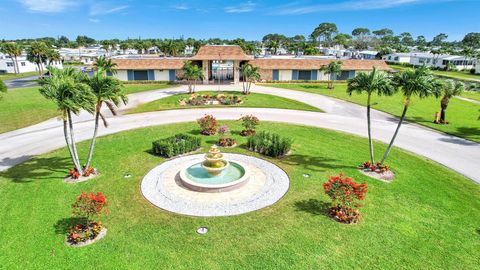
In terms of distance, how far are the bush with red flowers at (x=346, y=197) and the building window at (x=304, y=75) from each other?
160 ft

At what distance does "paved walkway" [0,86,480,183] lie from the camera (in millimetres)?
21188

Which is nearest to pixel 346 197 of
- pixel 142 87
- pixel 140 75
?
pixel 142 87

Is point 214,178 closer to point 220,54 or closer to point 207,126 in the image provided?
point 207,126

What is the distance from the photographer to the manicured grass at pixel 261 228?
1054 centimetres

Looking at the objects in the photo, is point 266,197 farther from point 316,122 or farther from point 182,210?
point 316,122

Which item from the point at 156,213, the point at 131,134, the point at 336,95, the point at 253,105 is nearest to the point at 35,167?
the point at 131,134

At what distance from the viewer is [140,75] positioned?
55.9 metres

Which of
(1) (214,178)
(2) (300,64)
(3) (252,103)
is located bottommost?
(1) (214,178)

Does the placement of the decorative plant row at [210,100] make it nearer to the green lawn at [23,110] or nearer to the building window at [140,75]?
the green lawn at [23,110]

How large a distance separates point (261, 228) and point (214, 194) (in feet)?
12.7

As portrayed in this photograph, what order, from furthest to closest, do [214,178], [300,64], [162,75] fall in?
[300,64] → [162,75] → [214,178]

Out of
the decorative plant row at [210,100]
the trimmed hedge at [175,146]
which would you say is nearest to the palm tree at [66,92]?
the trimmed hedge at [175,146]

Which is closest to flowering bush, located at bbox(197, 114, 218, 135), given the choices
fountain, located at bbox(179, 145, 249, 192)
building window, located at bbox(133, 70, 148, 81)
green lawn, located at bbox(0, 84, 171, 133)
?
fountain, located at bbox(179, 145, 249, 192)

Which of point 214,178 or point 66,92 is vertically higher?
point 66,92
